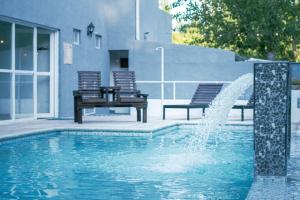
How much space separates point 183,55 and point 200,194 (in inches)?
485

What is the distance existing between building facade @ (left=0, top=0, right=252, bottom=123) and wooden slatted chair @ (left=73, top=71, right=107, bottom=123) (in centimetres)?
137

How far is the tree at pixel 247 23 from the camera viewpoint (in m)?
19.8

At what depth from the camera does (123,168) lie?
20.7ft

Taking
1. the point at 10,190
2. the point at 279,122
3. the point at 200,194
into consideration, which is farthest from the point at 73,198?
the point at 279,122

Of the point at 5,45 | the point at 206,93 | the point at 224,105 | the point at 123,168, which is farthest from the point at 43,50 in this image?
the point at 123,168

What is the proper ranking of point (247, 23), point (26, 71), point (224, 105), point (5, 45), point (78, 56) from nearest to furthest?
1. point (224, 105)
2. point (5, 45)
3. point (26, 71)
4. point (78, 56)
5. point (247, 23)

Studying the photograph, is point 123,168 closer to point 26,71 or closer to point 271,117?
point 271,117

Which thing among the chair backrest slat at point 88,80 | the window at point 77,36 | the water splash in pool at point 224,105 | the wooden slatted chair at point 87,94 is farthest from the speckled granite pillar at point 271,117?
the window at point 77,36

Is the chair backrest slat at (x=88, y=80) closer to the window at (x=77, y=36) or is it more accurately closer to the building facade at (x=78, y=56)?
the building facade at (x=78, y=56)

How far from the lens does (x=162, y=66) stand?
1606 centimetres

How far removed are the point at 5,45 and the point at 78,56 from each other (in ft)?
12.2

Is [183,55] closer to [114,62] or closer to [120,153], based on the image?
[114,62]

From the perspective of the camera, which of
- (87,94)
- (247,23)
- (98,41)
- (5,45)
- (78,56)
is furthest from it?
(247,23)

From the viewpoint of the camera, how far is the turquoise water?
4926 mm
